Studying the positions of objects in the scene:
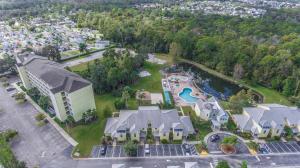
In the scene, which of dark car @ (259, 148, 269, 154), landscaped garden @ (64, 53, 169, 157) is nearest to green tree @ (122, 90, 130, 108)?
landscaped garden @ (64, 53, 169, 157)

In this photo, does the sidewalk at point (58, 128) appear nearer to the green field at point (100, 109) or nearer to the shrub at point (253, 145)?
the green field at point (100, 109)

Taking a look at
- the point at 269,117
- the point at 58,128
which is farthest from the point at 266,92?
the point at 58,128

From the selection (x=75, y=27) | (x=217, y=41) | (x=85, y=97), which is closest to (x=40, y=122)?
(x=85, y=97)

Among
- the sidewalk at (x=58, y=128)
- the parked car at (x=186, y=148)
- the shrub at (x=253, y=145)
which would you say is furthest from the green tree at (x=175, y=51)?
the sidewalk at (x=58, y=128)

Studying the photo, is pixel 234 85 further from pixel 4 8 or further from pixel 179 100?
pixel 4 8

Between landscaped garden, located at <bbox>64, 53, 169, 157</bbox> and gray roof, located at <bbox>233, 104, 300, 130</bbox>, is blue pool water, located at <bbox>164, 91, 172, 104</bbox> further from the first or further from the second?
gray roof, located at <bbox>233, 104, 300, 130</bbox>

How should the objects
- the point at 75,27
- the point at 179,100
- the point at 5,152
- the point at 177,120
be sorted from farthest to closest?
the point at 75,27
the point at 179,100
the point at 177,120
the point at 5,152
